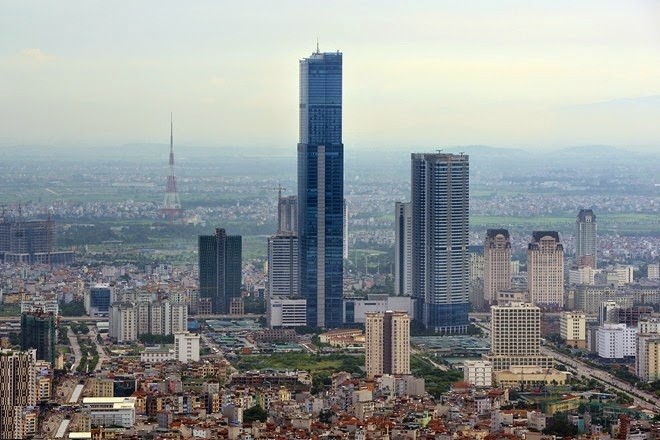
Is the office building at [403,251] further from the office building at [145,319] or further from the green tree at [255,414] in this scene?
the green tree at [255,414]

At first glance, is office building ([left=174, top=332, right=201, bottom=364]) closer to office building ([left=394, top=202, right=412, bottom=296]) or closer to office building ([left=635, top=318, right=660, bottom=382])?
office building ([left=635, top=318, right=660, bottom=382])

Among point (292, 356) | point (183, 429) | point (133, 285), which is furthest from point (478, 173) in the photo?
point (183, 429)

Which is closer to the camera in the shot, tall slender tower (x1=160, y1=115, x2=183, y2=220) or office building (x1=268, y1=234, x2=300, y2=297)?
office building (x1=268, y1=234, x2=300, y2=297)

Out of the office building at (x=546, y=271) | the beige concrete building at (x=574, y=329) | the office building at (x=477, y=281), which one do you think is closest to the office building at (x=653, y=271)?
the office building at (x=546, y=271)

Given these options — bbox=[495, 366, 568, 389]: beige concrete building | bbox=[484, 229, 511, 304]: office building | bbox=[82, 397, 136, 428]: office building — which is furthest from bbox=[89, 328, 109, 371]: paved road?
bbox=[484, 229, 511, 304]: office building

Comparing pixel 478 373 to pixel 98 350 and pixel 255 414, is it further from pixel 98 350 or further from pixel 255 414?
pixel 98 350

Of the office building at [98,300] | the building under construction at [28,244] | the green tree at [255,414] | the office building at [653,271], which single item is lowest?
the green tree at [255,414]

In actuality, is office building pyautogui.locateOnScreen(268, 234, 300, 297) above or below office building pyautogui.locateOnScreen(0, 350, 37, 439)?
above
